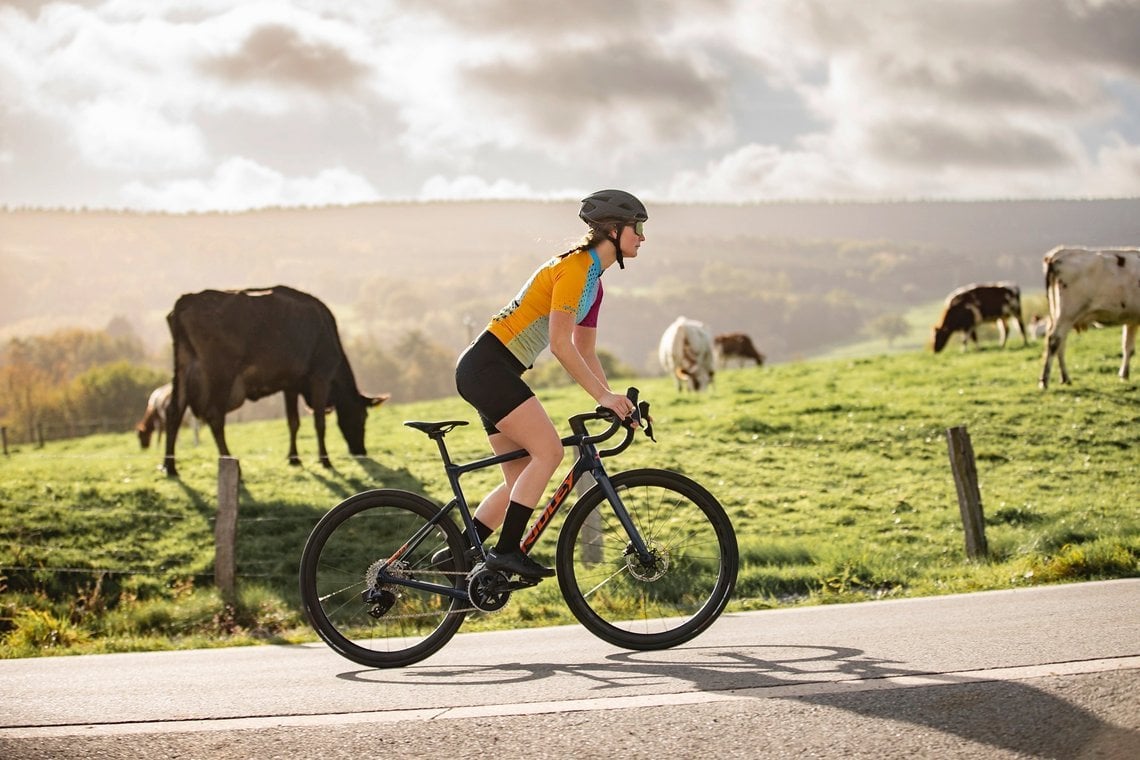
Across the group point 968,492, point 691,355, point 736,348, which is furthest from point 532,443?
point 736,348

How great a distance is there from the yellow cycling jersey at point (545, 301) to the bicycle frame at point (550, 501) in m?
0.47

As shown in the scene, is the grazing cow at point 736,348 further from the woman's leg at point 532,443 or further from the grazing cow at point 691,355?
the woman's leg at point 532,443

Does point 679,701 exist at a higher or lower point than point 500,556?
lower

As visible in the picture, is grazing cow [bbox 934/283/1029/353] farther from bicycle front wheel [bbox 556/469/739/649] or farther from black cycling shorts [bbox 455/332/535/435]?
black cycling shorts [bbox 455/332/535/435]

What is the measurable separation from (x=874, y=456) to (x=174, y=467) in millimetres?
11773

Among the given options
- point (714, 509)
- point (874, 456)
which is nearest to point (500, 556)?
point (714, 509)

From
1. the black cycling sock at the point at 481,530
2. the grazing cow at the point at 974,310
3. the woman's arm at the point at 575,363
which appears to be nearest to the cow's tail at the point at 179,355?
the black cycling sock at the point at 481,530

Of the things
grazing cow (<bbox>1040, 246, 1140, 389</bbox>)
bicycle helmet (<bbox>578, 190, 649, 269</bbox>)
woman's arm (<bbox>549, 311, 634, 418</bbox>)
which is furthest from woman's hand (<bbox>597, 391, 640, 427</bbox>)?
grazing cow (<bbox>1040, 246, 1140, 389</bbox>)

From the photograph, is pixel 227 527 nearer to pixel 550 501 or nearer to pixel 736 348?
pixel 550 501

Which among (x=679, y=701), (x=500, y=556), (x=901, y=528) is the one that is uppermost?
(x=500, y=556)

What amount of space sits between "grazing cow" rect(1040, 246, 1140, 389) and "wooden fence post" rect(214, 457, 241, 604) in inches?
721

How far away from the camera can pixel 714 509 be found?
19.1 ft

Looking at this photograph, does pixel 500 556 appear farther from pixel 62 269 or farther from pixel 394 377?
pixel 62 269

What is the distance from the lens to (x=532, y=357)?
587 cm
